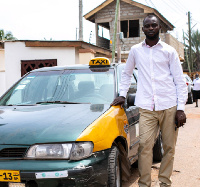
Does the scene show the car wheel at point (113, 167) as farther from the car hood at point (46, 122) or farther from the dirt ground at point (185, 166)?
the dirt ground at point (185, 166)

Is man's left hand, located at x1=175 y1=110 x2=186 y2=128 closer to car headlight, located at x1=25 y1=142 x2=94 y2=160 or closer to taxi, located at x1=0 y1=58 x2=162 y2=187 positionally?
taxi, located at x1=0 y1=58 x2=162 y2=187

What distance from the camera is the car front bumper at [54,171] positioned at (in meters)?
2.78

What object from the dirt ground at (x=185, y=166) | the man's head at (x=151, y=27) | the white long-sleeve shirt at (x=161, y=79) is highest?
the man's head at (x=151, y=27)

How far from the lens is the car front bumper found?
278 centimetres

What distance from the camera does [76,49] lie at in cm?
1508

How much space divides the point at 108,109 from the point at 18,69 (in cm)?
1226

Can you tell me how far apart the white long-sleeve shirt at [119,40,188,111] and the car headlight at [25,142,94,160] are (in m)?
1.00

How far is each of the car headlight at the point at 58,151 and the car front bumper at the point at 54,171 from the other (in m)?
0.04

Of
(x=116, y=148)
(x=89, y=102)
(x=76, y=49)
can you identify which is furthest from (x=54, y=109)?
(x=76, y=49)

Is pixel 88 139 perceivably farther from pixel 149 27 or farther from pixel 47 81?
pixel 47 81

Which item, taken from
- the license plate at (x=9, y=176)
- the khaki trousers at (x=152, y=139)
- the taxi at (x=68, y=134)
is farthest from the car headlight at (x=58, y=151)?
the khaki trousers at (x=152, y=139)

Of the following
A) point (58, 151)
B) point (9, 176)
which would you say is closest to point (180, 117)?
point (58, 151)

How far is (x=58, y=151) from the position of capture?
2.91m

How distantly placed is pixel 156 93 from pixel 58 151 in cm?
123
